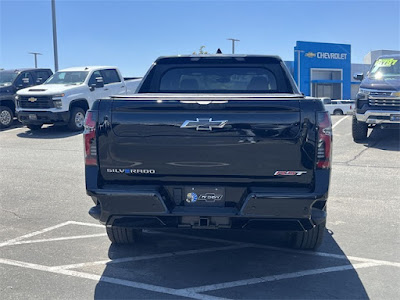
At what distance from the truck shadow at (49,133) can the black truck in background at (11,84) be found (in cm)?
84

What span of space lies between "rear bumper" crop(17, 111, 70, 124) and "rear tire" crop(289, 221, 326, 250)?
10848 mm

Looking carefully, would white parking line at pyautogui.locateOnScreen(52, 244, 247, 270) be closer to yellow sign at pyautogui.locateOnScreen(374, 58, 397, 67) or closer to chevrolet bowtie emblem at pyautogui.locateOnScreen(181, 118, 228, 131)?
chevrolet bowtie emblem at pyautogui.locateOnScreen(181, 118, 228, 131)

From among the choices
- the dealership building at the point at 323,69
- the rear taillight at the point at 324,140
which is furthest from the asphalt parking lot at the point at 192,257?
the dealership building at the point at 323,69

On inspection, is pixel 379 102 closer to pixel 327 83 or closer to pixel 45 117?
pixel 45 117

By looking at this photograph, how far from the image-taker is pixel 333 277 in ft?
13.2

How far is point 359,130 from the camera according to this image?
11.6m

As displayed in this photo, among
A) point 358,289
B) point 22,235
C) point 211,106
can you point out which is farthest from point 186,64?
point 358,289

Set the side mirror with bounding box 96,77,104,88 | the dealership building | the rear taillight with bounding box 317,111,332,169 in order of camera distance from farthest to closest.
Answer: the dealership building, the side mirror with bounding box 96,77,104,88, the rear taillight with bounding box 317,111,332,169

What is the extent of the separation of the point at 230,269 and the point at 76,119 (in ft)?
37.7

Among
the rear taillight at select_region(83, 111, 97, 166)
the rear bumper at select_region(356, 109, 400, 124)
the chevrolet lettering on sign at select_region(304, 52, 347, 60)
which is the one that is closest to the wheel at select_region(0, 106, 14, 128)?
the rear bumper at select_region(356, 109, 400, 124)

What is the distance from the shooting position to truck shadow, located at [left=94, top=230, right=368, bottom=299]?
373 cm

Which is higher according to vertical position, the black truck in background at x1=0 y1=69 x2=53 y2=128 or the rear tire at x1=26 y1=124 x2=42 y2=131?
the black truck in background at x1=0 y1=69 x2=53 y2=128

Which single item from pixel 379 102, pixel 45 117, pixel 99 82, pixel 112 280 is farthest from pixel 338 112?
pixel 112 280

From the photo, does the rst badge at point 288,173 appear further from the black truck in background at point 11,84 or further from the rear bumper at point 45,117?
the black truck in background at point 11,84
